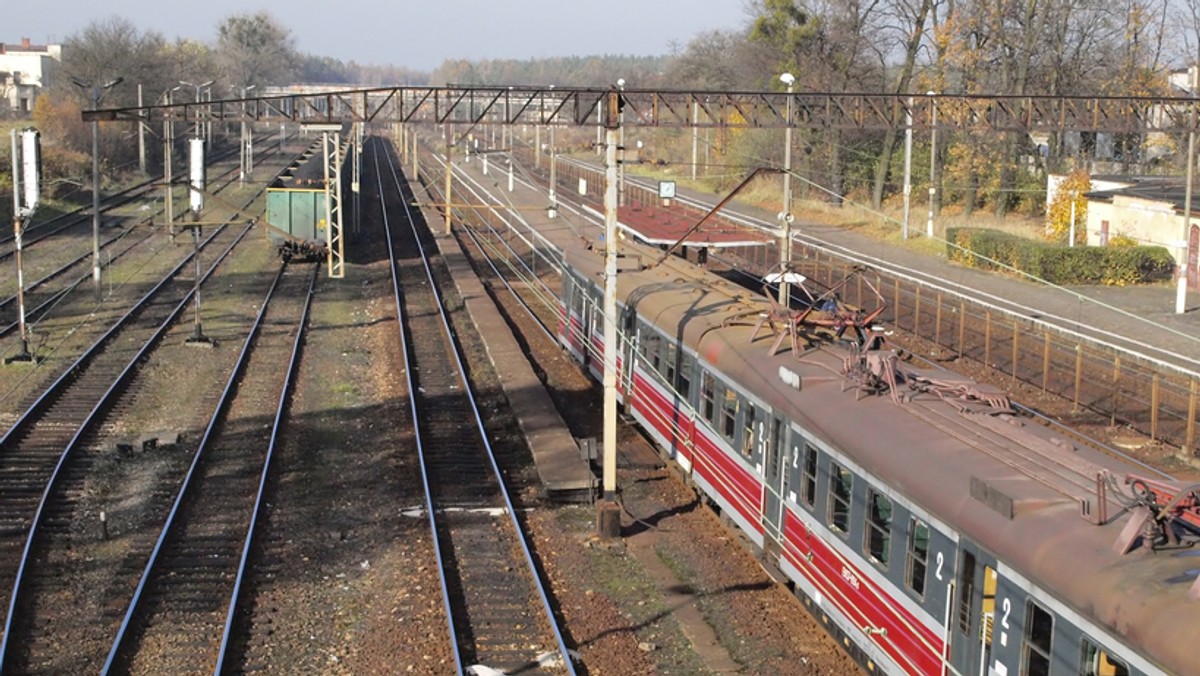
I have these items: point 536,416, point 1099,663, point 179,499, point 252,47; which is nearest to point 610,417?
point 536,416

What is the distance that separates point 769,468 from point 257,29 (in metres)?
170

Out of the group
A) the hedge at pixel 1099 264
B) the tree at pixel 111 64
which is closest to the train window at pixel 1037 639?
the hedge at pixel 1099 264

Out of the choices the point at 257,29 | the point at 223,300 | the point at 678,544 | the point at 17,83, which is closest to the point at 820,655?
the point at 678,544

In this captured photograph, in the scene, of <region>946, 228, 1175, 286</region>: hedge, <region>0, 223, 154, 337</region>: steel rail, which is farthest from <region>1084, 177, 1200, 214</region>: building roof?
<region>0, 223, 154, 337</region>: steel rail

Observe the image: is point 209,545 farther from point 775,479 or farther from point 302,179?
point 302,179

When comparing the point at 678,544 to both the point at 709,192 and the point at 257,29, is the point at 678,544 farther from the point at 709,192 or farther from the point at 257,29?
the point at 257,29

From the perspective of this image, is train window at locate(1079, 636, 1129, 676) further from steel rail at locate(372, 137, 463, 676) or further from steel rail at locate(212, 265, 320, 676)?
steel rail at locate(212, 265, 320, 676)

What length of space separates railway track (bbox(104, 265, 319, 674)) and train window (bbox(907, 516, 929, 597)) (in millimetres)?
5978

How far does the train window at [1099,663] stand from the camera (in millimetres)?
7535

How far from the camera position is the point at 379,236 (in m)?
55.9

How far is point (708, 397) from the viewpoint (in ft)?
53.3

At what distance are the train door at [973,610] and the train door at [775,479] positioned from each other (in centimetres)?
365

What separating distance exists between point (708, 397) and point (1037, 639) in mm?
8014

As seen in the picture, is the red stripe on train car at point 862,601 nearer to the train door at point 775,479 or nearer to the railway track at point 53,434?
the train door at point 775,479
